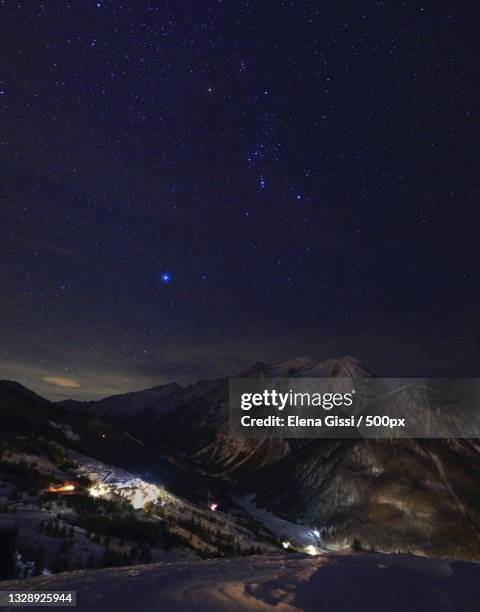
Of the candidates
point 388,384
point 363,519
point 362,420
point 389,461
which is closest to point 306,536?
point 363,519

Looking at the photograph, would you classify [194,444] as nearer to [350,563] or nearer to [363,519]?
[363,519]

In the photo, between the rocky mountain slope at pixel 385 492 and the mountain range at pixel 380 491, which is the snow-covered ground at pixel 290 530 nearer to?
the mountain range at pixel 380 491

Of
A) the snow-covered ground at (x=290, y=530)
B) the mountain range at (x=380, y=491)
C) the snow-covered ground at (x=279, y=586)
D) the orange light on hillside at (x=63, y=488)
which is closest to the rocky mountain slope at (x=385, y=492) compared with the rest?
the mountain range at (x=380, y=491)

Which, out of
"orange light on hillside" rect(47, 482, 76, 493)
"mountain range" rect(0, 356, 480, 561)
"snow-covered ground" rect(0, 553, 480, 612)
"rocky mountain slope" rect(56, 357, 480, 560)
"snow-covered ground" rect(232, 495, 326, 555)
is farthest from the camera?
"rocky mountain slope" rect(56, 357, 480, 560)

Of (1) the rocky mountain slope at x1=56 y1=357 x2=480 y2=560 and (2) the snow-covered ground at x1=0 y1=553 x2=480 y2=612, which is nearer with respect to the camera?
(2) the snow-covered ground at x1=0 y1=553 x2=480 y2=612

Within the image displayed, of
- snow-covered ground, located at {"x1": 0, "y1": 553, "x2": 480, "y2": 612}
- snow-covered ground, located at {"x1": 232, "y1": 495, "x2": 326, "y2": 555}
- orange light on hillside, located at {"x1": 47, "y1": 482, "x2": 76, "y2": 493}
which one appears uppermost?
snow-covered ground, located at {"x1": 0, "y1": 553, "x2": 480, "y2": 612}

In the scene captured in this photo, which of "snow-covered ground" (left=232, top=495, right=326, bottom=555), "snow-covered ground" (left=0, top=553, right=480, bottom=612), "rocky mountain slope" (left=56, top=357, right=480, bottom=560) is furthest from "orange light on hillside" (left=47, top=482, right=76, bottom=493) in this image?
"rocky mountain slope" (left=56, top=357, right=480, bottom=560)

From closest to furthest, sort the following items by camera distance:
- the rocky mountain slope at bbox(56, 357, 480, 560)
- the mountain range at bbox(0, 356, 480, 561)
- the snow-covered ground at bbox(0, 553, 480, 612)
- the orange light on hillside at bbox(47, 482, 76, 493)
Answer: the snow-covered ground at bbox(0, 553, 480, 612)
the orange light on hillside at bbox(47, 482, 76, 493)
the mountain range at bbox(0, 356, 480, 561)
the rocky mountain slope at bbox(56, 357, 480, 560)

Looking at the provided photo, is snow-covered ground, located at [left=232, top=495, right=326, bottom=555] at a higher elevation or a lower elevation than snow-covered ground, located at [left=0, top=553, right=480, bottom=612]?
lower

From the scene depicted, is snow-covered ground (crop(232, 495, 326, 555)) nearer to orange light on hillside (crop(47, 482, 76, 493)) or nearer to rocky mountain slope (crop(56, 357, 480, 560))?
rocky mountain slope (crop(56, 357, 480, 560))
